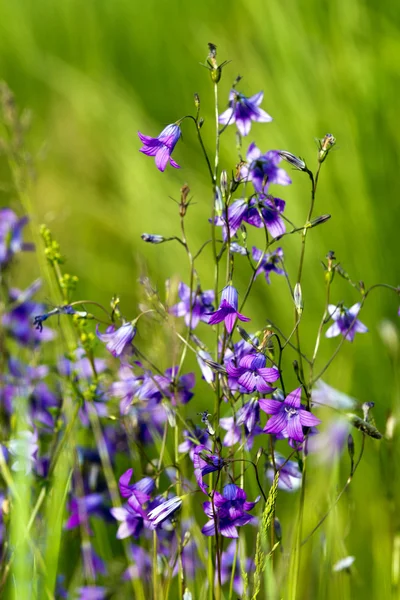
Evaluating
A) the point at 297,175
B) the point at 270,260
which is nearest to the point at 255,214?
the point at 270,260

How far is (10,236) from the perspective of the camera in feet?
4.50

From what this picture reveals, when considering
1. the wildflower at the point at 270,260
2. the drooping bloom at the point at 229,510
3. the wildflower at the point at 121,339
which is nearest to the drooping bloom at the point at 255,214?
the wildflower at the point at 270,260

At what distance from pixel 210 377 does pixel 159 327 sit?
0.22m

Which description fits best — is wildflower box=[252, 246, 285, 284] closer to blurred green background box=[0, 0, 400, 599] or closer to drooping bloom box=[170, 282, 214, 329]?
drooping bloom box=[170, 282, 214, 329]

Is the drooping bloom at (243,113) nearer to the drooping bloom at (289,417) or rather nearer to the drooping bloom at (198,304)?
the drooping bloom at (198,304)

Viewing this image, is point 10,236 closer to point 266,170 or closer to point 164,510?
point 266,170

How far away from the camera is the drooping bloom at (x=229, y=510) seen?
810 mm

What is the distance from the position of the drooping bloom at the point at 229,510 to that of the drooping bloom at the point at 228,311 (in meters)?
0.17

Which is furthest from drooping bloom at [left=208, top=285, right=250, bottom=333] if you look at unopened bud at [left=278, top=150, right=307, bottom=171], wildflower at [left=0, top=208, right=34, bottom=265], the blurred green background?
wildflower at [left=0, top=208, right=34, bottom=265]

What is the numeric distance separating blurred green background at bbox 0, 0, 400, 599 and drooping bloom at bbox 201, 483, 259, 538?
1.23ft

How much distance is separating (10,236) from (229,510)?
2.43 feet

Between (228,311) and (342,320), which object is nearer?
(228,311)

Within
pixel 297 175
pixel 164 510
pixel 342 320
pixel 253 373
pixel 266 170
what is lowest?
pixel 164 510

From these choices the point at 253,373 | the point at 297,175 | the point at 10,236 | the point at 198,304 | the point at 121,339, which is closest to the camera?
the point at 253,373
